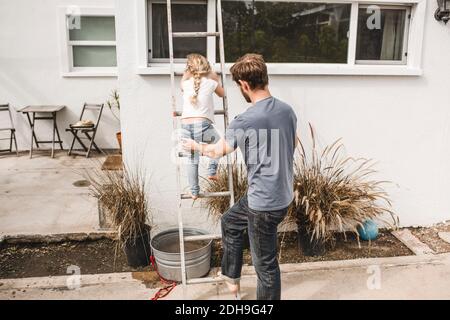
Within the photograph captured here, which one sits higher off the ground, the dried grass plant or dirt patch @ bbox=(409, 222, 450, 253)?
the dried grass plant

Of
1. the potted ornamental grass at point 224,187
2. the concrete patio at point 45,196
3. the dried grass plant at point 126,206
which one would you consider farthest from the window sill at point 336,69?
the concrete patio at point 45,196

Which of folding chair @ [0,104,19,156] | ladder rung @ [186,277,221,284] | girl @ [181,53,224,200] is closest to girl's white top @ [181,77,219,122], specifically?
girl @ [181,53,224,200]

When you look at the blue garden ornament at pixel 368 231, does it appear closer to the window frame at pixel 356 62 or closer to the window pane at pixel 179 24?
the window frame at pixel 356 62

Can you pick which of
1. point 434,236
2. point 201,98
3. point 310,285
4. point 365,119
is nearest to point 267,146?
point 201,98

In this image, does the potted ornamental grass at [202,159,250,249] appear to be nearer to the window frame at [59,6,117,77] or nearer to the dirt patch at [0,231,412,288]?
the dirt patch at [0,231,412,288]

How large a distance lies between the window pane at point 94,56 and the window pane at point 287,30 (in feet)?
14.1

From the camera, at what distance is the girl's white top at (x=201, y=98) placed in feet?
13.2

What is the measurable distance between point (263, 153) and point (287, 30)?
2.20 meters

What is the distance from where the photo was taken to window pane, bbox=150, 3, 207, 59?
15.2 ft

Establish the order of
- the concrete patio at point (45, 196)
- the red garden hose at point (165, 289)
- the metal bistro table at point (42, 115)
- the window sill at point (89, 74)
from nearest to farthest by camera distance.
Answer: the red garden hose at point (165, 289) < the concrete patio at point (45, 196) < the metal bistro table at point (42, 115) < the window sill at point (89, 74)

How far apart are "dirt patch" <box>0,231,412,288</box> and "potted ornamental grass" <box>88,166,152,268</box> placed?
0.56 feet

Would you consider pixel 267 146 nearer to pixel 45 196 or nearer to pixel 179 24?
pixel 179 24

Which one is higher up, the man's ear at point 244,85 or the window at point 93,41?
the window at point 93,41

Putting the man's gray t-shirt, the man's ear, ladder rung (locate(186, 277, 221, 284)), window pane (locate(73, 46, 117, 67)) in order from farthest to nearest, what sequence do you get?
window pane (locate(73, 46, 117, 67)) < ladder rung (locate(186, 277, 221, 284)) < the man's ear < the man's gray t-shirt
